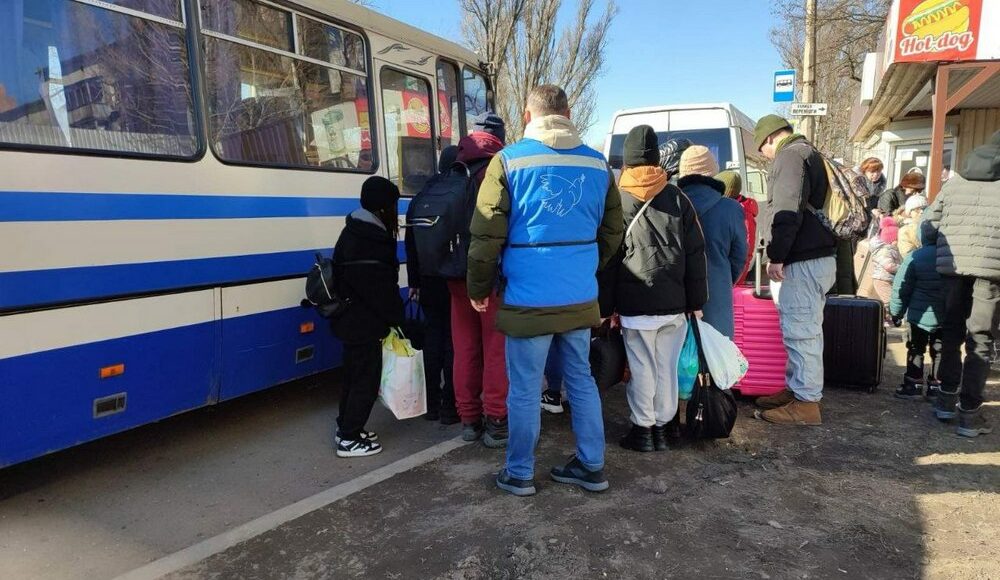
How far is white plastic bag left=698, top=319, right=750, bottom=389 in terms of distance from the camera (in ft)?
12.6

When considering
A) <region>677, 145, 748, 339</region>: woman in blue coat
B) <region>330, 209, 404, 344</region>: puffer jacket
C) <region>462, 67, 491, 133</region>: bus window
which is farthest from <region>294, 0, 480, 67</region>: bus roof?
<region>677, 145, 748, 339</region>: woman in blue coat

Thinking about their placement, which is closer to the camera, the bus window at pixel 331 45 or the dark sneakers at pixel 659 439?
the dark sneakers at pixel 659 439

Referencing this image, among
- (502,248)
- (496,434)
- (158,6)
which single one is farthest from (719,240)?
(158,6)

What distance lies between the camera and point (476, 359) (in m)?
4.18

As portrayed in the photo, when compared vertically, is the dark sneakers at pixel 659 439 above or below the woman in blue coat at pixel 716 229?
below

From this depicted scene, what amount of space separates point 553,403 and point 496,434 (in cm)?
76

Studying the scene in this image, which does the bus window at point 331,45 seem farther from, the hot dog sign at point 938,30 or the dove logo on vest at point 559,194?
the hot dog sign at point 938,30

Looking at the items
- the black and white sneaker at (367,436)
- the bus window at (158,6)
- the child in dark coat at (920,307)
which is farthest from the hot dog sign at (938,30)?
the bus window at (158,6)

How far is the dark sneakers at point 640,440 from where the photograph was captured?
3.96 m

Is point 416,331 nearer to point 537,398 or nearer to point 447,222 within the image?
point 447,222

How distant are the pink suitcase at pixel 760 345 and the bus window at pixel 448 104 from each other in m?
3.04

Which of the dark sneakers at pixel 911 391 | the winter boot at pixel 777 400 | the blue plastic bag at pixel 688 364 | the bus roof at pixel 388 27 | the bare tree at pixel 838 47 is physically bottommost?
the dark sneakers at pixel 911 391

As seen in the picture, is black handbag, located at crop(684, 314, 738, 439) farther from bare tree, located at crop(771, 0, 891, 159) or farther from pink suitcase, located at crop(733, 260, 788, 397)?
bare tree, located at crop(771, 0, 891, 159)

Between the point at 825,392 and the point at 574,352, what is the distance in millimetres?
2961
